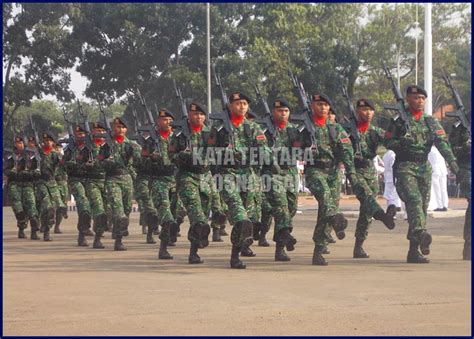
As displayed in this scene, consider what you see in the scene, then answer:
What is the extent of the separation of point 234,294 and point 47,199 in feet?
29.2

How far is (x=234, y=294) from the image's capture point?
364 inches

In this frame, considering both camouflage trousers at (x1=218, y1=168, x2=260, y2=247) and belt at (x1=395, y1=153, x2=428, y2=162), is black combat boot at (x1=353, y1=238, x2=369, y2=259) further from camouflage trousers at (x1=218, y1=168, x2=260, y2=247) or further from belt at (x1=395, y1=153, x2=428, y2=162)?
camouflage trousers at (x1=218, y1=168, x2=260, y2=247)

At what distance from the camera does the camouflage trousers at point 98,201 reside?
14.8m

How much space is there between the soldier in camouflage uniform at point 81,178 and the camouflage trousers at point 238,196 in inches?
163

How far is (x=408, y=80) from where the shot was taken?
173ft

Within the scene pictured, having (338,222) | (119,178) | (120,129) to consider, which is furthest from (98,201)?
(338,222)

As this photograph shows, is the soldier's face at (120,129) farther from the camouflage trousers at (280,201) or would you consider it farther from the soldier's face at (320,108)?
the soldier's face at (320,108)

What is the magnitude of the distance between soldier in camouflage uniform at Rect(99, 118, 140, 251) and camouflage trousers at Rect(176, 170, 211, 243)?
91.1 inches

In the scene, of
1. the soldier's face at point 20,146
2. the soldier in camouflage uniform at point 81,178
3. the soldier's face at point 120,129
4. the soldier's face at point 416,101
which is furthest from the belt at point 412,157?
the soldier's face at point 20,146

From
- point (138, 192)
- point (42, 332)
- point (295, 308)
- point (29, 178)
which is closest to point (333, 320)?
point (295, 308)

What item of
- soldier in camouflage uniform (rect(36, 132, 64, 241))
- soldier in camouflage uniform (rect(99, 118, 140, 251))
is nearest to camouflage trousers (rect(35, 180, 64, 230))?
soldier in camouflage uniform (rect(36, 132, 64, 241))

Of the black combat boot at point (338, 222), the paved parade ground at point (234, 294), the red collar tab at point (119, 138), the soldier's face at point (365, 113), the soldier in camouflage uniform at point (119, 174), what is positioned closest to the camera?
the paved parade ground at point (234, 294)

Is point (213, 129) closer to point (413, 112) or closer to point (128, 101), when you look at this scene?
point (413, 112)

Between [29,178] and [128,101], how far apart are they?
2173 cm
